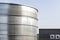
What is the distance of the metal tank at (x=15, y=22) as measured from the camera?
493 inches

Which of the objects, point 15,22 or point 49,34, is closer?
point 15,22

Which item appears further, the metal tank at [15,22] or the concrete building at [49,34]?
the concrete building at [49,34]

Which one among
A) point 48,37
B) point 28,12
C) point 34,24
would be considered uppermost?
point 28,12

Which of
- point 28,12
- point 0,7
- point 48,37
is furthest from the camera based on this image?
point 48,37

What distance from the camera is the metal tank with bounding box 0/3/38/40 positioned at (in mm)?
12523

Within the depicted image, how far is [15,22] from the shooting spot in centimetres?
1280

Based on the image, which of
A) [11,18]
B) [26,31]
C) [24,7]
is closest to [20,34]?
[26,31]

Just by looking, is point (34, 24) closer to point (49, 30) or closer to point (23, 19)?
point (23, 19)

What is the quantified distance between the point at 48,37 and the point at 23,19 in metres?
11.2

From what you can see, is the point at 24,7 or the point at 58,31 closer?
the point at 24,7

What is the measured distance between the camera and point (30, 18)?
13.7 meters

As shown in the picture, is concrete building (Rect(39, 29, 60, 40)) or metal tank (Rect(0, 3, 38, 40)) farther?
concrete building (Rect(39, 29, 60, 40))

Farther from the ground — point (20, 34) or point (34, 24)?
point (34, 24)

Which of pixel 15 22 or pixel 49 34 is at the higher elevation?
pixel 15 22
